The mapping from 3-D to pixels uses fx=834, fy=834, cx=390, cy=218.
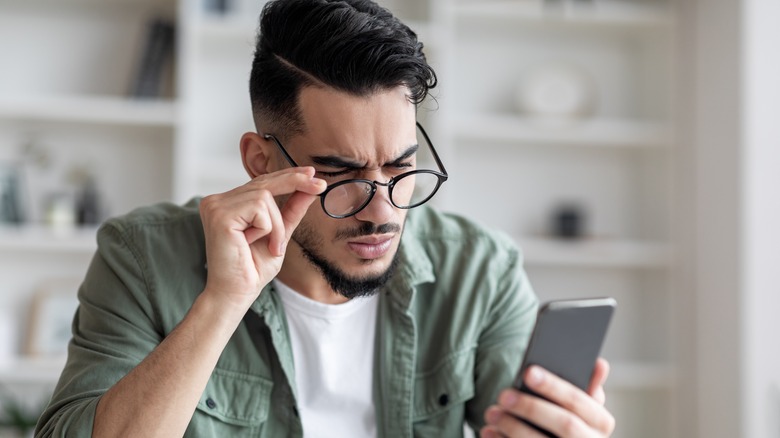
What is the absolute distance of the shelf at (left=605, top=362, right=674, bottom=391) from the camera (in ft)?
9.77

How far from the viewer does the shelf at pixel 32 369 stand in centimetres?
264

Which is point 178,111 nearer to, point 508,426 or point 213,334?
point 213,334

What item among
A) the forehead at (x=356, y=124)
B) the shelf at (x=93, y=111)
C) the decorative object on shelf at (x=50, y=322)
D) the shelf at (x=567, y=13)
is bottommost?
the decorative object on shelf at (x=50, y=322)

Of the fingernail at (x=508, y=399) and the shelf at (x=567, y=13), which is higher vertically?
the shelf at (x=567, y=13)

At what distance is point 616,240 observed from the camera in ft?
10.4

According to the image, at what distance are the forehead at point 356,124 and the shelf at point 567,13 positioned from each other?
1.78 m

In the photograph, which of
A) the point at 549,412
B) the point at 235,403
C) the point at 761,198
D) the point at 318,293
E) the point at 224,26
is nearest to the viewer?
the point at 549,412

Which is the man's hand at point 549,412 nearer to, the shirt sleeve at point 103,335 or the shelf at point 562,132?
the shirt sleeve at point 103,335

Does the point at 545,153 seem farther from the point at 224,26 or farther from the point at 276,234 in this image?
the point at 276,234

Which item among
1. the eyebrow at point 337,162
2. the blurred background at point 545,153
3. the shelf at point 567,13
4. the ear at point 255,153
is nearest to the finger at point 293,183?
the eyebrow at point 337,162

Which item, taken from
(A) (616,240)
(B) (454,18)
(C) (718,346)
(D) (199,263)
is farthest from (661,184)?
(D) (199,263)

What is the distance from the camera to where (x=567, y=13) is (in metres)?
3.02

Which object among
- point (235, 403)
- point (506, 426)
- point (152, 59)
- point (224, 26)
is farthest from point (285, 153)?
point (152, 59)

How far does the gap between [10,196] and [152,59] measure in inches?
26.1
